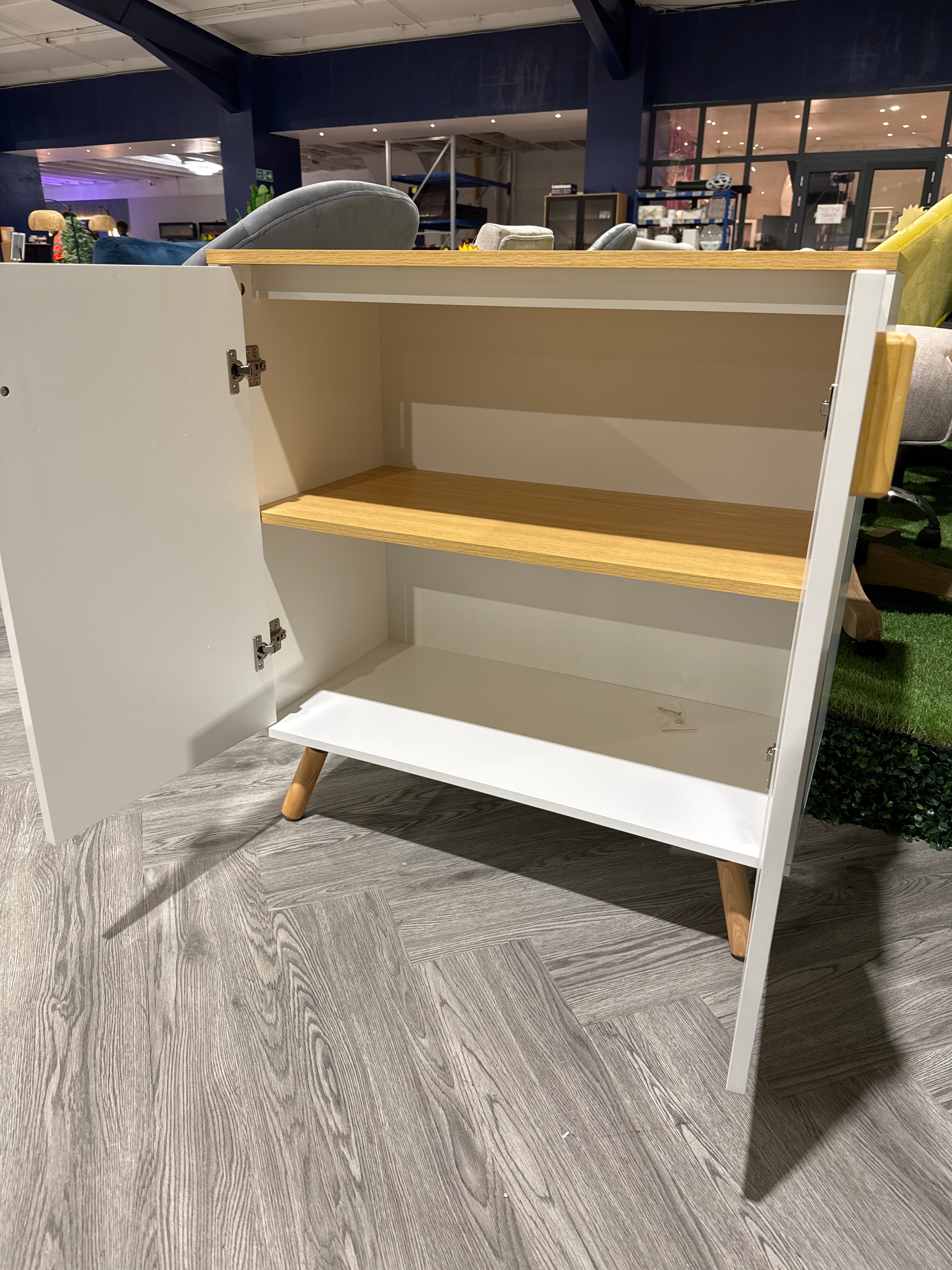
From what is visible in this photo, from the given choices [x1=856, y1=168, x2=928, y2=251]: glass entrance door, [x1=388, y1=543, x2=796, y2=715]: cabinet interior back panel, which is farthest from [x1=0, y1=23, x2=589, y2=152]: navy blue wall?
[x1=388, y1=543, x2=796, y2=715]: cabinet interior back panel

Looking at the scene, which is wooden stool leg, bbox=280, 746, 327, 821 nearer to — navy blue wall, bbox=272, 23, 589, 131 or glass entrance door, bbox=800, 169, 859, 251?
glass entrance door, bbox=800, 169, 859, 251

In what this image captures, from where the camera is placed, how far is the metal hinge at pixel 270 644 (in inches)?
59.9

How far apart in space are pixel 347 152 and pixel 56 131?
162 inches

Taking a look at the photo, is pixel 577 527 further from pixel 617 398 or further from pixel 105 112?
pixel 105 112

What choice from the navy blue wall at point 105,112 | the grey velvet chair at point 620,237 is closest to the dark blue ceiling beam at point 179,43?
the navy blue wall at point 105,112

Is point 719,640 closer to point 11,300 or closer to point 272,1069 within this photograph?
point 272,1069

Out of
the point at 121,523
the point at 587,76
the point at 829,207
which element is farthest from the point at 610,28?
the point at 121,523

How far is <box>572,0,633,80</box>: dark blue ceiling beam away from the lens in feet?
23.7

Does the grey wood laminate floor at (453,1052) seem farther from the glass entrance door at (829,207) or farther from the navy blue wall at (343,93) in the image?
the navy blue wall at (343,93)

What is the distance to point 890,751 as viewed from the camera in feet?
5.68

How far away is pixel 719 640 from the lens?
65.7 inches

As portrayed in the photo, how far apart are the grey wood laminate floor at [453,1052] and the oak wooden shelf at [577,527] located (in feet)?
2.08

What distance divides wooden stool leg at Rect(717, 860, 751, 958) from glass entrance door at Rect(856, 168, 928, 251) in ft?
28.3

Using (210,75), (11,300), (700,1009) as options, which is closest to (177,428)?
(11,300)
